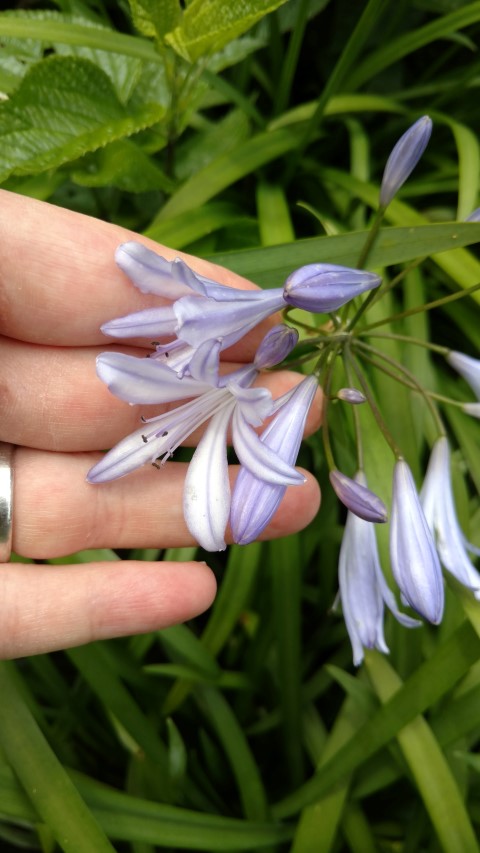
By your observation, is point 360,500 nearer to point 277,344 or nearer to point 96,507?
point 277,344

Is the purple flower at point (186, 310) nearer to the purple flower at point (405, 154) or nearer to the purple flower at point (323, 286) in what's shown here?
the purple flower at point (323, 286)

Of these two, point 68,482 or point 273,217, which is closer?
point 68,482

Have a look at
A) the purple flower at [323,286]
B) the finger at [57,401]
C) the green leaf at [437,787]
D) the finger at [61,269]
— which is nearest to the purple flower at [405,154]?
the purple flower at [323,286]

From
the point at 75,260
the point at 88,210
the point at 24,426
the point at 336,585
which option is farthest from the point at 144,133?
the point at 336,585

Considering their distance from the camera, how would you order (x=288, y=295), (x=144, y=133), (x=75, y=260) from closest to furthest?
(x=288, y=295) < (x=75, y=260) < (x=144, y=133)

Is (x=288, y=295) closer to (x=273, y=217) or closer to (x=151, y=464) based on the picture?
(x=151, y=464)

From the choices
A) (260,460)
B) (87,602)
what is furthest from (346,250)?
(87,602)
